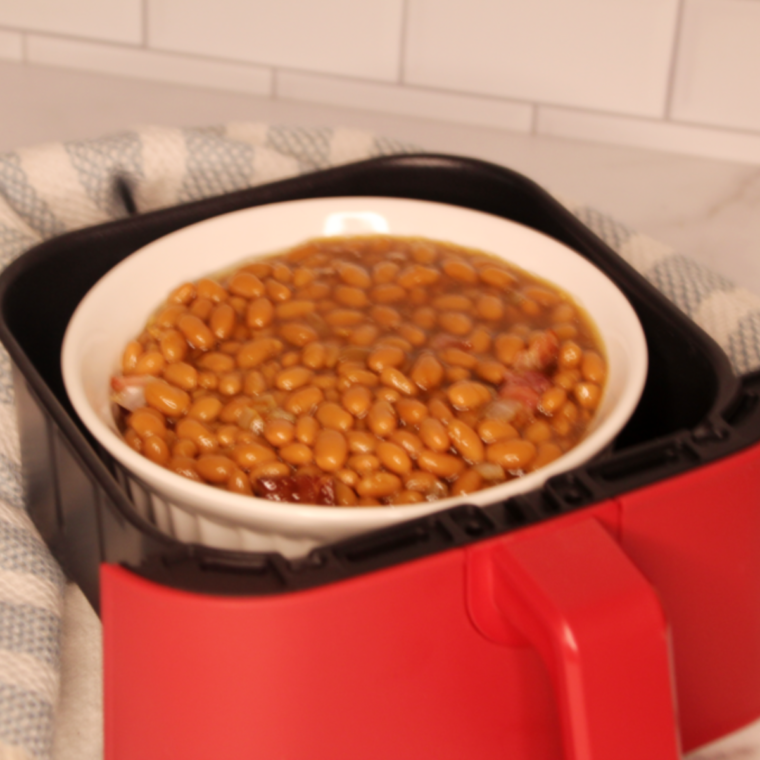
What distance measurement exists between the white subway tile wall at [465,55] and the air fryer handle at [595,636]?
1.00 meters

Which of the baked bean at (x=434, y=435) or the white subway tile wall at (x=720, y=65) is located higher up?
the white subway tile wall at (x=720, y=65)

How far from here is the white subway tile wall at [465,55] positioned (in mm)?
1380

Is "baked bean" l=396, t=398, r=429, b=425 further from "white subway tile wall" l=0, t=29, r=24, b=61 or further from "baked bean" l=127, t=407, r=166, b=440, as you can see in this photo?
"white subway tile wall" l=0, t=29, r=24, b=61

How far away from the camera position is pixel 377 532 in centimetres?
58

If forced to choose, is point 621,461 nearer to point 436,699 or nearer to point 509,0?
point 436,699

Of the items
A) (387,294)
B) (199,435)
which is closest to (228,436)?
(199,435)

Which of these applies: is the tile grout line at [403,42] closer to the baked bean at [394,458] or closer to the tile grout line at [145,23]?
the tile grout line at [145,23]

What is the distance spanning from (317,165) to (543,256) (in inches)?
14.4

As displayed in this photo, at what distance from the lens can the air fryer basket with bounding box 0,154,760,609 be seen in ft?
1.86

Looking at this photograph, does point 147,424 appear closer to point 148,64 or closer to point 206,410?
point 206,410

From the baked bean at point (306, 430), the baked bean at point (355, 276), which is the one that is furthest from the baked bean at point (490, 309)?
the baked bean at point (306, 430)

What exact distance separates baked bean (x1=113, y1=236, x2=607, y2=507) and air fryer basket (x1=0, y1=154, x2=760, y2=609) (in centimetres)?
6

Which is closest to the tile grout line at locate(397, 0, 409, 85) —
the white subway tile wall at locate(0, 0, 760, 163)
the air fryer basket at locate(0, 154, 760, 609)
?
the white subway tile wall at locate(0, 0, 760, 163)

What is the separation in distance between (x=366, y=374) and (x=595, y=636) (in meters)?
0.32
